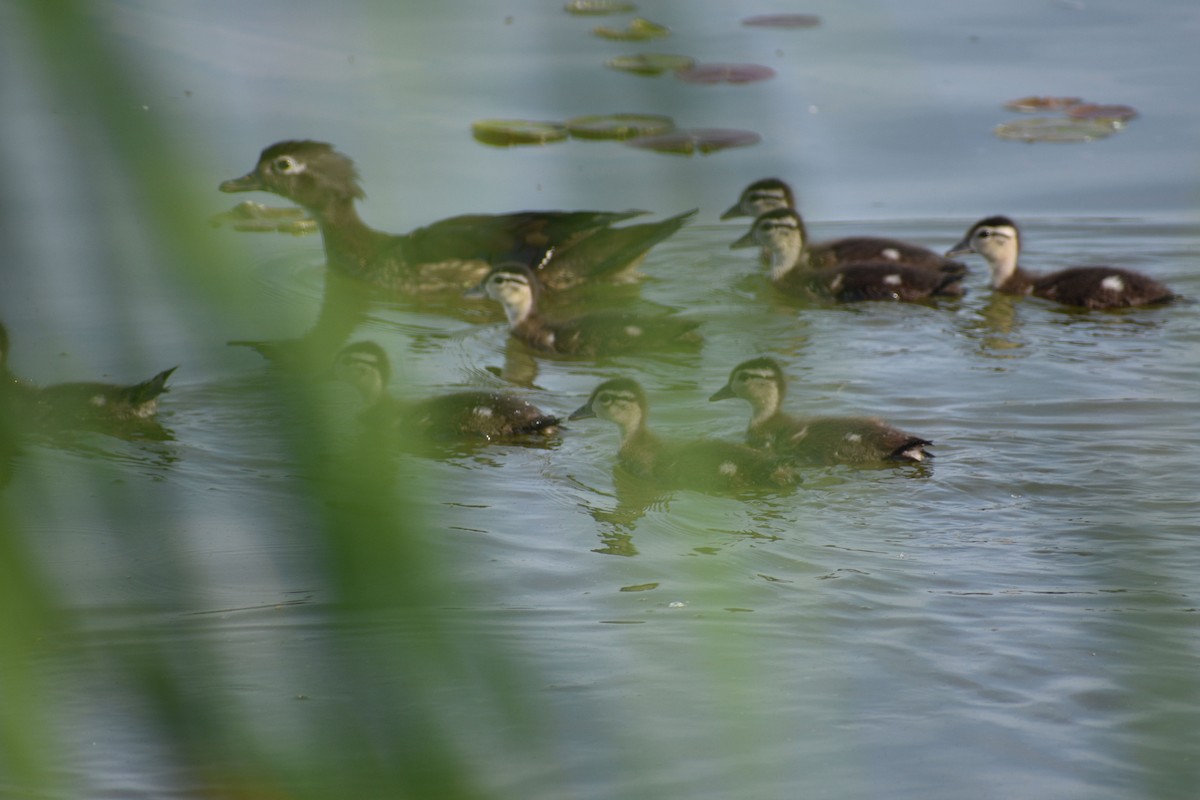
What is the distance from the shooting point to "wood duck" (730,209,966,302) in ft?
23.9

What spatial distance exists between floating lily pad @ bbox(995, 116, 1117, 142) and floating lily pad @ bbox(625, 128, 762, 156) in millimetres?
8610

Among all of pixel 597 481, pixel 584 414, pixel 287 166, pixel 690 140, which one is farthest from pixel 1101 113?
pixel 690 140

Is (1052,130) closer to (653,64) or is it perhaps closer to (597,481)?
(597,481)

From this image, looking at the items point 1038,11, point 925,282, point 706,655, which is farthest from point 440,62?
point 1038,11

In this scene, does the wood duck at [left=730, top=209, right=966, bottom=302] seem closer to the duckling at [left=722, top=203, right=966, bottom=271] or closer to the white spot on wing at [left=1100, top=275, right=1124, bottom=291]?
the duckling at [left=722, top=203, right=966, bottom=271]

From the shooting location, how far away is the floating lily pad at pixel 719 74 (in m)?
0.86

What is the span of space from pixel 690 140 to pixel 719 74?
4.5 inches

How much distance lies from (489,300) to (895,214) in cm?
235

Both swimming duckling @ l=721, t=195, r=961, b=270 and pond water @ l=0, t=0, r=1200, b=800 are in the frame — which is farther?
swimming duckling @ l=721, t=195, r=961, b=270

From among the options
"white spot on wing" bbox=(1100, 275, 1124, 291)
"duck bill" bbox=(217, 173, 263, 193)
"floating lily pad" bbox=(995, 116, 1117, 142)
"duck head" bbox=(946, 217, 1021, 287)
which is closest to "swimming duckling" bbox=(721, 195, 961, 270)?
"duck head" bbox=(946, 217, 1021, 287)

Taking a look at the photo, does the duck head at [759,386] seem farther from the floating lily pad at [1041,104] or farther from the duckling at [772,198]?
the floating lily pad at [1041,104]

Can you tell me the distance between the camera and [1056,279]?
284 inches

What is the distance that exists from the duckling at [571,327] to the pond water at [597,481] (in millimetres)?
105

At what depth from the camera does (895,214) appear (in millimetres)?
8625
